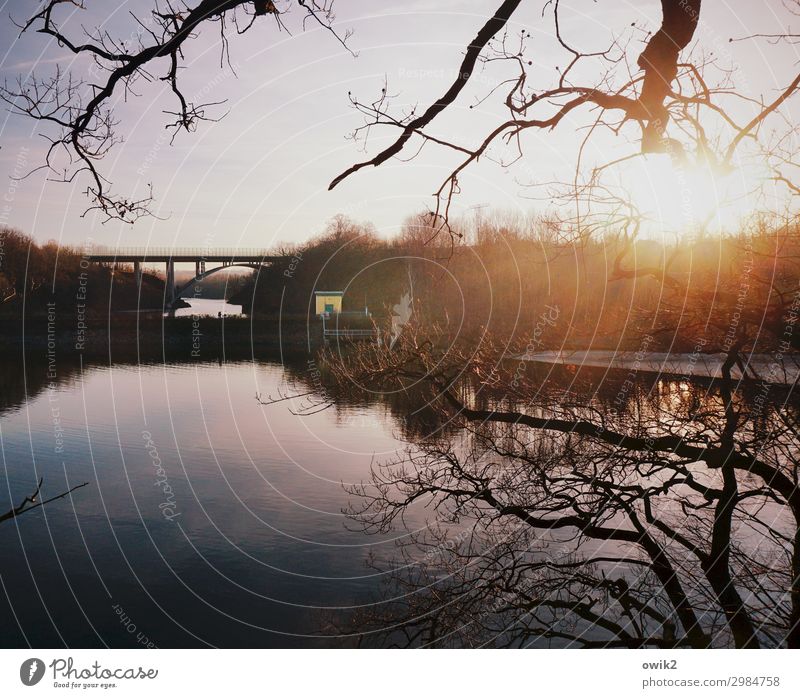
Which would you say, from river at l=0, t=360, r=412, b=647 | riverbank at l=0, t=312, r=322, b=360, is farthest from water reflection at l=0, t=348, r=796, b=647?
riverbank at l=0, t=312, r=322, b=360

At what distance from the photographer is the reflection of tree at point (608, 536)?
417 inches

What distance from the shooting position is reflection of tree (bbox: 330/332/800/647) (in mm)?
10586

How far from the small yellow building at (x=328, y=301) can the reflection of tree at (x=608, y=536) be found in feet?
159

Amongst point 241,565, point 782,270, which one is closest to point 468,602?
point 241,565

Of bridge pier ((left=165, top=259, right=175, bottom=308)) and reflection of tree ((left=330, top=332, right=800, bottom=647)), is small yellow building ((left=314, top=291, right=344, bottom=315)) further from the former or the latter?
reflection of tree ((left=330, top=332, right=800, bottom=647))

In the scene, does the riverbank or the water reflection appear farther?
the riverbank

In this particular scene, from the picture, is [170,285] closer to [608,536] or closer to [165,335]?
[165,335]

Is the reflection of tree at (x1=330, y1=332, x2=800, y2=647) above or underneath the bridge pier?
underneath

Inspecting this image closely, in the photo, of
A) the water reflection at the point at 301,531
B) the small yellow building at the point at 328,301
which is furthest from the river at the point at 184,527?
the small yellow building at the point at 328,301

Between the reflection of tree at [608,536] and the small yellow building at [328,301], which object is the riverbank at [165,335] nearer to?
the small yellow building at [328,301]

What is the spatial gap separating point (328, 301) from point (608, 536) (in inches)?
2293

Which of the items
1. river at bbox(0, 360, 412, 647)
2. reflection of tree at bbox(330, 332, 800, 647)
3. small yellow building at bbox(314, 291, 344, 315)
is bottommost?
river at bbox(0, 360, 412, 647)

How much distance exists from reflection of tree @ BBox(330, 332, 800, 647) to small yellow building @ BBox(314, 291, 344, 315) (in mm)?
48529

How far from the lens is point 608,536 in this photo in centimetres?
1262
